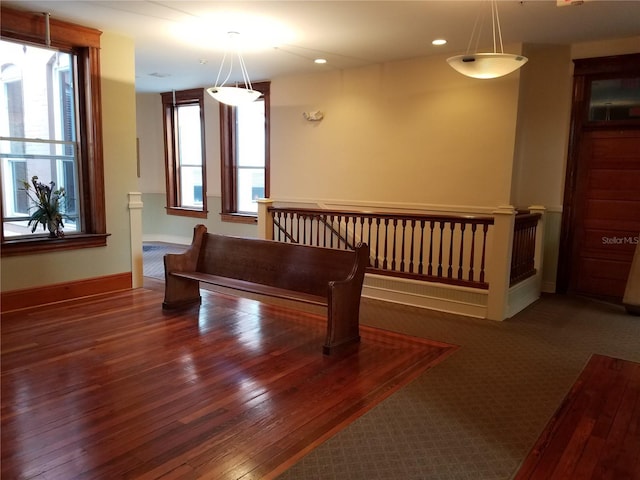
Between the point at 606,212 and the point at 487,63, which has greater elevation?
the point at 487,63

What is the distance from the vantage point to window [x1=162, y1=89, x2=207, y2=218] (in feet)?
27.8

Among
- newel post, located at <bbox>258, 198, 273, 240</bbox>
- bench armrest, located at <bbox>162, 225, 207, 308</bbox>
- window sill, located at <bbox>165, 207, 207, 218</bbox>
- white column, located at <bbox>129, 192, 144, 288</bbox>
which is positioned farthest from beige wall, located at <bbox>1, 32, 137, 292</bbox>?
window sill, located at <bbox>165, 207, 207, 218</bbox>

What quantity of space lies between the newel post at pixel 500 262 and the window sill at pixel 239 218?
4223 mm

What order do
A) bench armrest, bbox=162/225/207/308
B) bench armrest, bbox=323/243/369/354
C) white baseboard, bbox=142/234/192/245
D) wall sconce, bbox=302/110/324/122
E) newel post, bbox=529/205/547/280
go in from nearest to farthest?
bench armrest, bbox=323/243/369/354 < bench armrest, bbox=162/225/207/308 < newel post, bbox=529/205/547/280 < wall sconce, bbox=302/110/324/122 < white baseboard, bbox=142/234/192/245

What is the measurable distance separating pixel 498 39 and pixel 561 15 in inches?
30.0

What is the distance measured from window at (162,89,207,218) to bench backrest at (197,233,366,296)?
3.96 metres

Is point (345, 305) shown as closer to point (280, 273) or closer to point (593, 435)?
point (280, 273)

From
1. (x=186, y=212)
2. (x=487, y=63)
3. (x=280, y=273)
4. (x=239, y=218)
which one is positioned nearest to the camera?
(x=487, y=63)

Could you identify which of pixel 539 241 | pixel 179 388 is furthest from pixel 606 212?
pixel 179 388

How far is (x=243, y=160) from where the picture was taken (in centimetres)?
801

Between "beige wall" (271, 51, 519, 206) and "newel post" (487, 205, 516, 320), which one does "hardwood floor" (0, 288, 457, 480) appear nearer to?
"newel post" (487, 205, 516, 320)

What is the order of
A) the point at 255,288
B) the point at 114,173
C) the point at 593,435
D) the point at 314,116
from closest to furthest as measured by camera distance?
the point at 593,435
the point at 255,288
the point at 114,173
the point at 314,116

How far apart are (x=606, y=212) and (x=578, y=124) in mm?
1007

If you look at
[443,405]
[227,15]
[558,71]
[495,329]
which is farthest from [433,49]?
[443,405]
